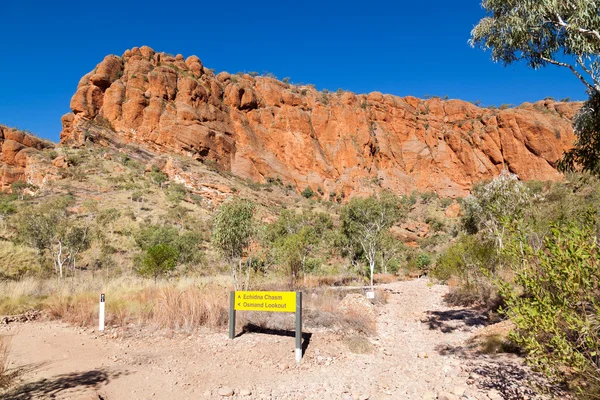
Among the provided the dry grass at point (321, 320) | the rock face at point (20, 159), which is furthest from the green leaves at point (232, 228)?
the rock face at point (20, 159)

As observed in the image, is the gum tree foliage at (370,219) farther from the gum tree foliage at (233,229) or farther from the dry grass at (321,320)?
the dry grass at (321,320)

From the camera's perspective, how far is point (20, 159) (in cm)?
4922

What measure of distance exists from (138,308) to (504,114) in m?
81.2

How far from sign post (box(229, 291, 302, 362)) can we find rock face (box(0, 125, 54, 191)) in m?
41.1

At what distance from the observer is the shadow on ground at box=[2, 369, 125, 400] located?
408cm

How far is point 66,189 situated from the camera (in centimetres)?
3466

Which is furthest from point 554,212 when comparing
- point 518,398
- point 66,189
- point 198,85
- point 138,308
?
point 198,85

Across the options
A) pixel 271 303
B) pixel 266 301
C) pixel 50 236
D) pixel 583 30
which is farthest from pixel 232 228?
pixel 50 236

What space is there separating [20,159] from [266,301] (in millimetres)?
59248

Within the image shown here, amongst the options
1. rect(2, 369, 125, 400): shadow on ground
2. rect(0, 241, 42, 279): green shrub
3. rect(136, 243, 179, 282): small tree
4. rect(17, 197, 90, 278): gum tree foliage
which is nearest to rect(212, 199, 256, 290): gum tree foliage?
rect(136, 243, 179, 282): small tree

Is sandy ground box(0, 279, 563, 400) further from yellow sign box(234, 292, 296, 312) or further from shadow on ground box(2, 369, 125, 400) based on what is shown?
yellow sign box(234, 292, 296, 312)

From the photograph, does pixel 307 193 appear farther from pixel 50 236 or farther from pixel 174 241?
pixel 50 236

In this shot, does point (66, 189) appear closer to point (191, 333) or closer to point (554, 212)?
point (191, 333)

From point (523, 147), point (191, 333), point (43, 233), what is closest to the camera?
point (191, 333)
